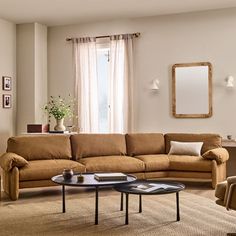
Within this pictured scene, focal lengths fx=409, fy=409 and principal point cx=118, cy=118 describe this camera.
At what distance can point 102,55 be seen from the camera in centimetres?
791

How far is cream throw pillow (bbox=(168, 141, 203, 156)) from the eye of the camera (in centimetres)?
640

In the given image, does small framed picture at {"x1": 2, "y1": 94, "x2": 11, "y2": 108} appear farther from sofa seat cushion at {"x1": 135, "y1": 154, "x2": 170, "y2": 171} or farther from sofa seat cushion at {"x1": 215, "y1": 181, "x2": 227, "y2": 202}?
sofa seat cushion at {"x1": 215, "y1": 181, "x2": 227, "y2": 202}

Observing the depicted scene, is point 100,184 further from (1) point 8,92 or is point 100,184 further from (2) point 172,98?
(1) point 8,92

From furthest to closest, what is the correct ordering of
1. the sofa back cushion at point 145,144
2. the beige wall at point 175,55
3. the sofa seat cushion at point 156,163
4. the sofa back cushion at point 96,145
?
the beige wall at point 175,55 < the sofa back cushion at point 145,144 < the sofa back cushion at point 96,145 < the sofa seat cushion at point 156,163

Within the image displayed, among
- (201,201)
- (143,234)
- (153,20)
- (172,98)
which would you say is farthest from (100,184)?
(153,20)

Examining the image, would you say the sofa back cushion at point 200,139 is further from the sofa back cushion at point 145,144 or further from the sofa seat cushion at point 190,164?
the sofa seat cushion at point 190,164

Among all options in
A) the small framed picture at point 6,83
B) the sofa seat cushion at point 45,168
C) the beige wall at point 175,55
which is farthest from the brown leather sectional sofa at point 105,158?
the small framed picture at point 6,83

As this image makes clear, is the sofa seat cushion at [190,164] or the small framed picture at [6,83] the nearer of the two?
the sofa seat cushion at [190,164]

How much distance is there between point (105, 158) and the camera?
606 cm

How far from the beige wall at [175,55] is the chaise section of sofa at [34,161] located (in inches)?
74.9

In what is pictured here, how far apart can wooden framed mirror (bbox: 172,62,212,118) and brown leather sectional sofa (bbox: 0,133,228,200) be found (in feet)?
2.00

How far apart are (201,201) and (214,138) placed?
1.66 meters

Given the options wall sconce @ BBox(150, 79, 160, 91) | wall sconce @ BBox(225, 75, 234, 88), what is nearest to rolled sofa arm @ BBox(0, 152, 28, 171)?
wall sconce @ BBox(150, 79, 160, 91)

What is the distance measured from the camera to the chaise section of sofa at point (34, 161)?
5.24 metres
